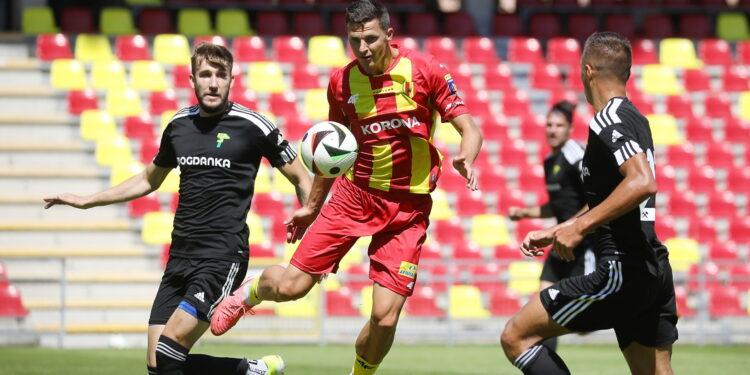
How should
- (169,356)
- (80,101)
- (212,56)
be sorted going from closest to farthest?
(169,356)
(212,56)
(80,101)

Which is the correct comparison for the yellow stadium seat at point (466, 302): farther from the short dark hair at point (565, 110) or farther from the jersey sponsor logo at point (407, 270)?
the jersey sponsor logo at point (407, 270)

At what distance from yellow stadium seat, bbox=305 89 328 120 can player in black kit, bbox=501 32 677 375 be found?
11486 mm

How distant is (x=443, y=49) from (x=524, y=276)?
5866mm

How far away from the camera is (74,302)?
43.9 ft

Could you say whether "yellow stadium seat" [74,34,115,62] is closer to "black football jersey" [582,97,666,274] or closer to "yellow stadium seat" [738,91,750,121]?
"yellow stadium seat" [738,91,750,121]

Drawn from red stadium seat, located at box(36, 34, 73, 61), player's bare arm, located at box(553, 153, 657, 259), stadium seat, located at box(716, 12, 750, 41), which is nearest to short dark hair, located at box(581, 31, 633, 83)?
player's bare arm, located at box(553, 153, 657, 259)

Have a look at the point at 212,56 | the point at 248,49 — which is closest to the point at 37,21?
the point at 248,49

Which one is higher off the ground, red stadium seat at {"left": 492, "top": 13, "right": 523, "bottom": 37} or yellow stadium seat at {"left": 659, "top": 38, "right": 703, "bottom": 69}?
red stadium seat at {"left": 492, "top": 13, "right": 523, "bottom": 37}

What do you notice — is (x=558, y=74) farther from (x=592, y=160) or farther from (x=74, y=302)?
(x=592, y=160)

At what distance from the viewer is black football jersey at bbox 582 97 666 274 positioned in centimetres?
539

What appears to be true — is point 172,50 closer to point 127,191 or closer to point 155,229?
point 155,229

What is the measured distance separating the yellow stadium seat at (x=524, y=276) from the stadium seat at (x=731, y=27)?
374 inches

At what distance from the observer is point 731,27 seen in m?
21.3

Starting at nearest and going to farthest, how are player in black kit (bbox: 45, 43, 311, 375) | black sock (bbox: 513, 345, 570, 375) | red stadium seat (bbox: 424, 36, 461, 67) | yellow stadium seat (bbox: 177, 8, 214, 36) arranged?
black sock (bbox: 513, 345, 570, 375) < player in black kit (bbox: 45, 43, 311, 375) < red stadium seat (bbox: 424, 36, 461, 67) < yellow stadium seat (bbox: 177, 8, 214, 36)
